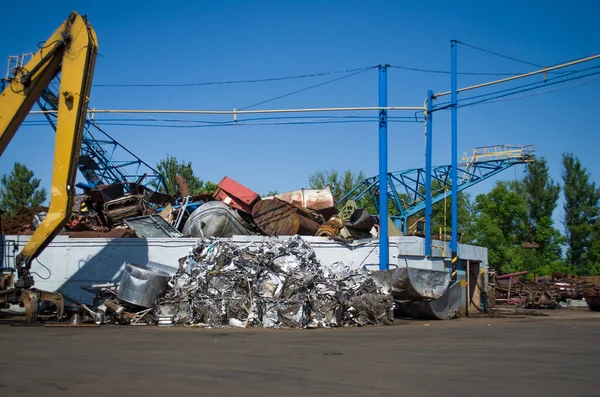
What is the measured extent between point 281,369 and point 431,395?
8.16ft

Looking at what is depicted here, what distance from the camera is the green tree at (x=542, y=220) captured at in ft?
181

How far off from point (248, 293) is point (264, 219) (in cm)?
801

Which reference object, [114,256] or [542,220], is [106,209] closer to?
[114,256]

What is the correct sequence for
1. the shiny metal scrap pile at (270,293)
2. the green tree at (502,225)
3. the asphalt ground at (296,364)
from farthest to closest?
the green tree at (502,225) < the shiny metal scrap pile at (270,293) < the asphalt ground at (296,364)

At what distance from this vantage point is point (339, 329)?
16125 mm

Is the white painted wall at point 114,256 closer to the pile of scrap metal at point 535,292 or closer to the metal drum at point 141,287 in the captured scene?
the metal drum at point 141,287

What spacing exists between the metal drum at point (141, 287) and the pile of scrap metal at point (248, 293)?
0.10 ft

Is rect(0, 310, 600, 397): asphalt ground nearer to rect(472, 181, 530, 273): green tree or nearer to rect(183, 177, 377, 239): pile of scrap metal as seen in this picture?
rect(183, 177, 377, 239): pile of scrap metal

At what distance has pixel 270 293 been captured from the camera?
54.0 feet

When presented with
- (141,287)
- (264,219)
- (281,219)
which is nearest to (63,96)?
(141,287)

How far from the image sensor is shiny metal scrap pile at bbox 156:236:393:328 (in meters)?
16.3

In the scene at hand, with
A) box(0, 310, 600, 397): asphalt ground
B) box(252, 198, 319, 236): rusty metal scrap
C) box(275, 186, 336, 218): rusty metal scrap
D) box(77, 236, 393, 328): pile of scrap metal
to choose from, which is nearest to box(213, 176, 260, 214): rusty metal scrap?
box(252, 198, 319, 236): rusty metal scrap

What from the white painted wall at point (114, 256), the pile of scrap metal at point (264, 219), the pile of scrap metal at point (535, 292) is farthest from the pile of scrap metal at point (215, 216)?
the pile of scrap metal at point (535, 292)

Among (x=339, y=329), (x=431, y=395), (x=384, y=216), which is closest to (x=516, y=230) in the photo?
(x=384, y=216)
